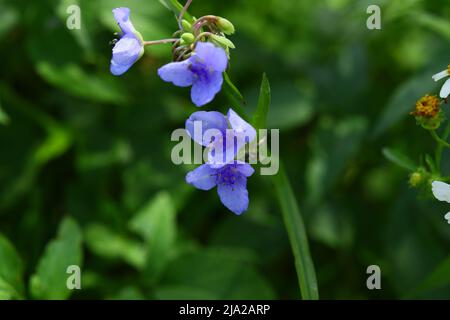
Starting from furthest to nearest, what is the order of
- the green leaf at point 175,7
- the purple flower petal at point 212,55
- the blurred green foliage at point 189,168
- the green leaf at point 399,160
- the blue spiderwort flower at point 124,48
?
the blurred green foliage at point 189,168, the green leaf at point 399,160, the green leaf at point 175,7, the blue spiderwort flower at point 124,48, the purple flower petal at point 212,55

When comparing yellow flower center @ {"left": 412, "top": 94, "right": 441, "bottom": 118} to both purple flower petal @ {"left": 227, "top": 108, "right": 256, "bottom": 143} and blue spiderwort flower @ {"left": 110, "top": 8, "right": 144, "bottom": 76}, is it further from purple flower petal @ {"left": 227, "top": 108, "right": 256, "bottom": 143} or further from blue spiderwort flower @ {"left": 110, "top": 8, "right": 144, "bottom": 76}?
blue spiderwort flower @ {"left": 110, "top": 8, "right": 144, "bottom": 76}

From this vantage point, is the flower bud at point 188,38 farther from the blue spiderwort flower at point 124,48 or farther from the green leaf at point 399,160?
the green leaf at point 399,160

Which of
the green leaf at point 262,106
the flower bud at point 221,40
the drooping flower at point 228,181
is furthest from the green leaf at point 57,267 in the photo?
the flower bud at point 221,40

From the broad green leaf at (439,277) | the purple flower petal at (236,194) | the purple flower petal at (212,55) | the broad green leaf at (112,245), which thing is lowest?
the broad green leaf at (439,277)

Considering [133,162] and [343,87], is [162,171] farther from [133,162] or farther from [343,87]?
[343,87]
